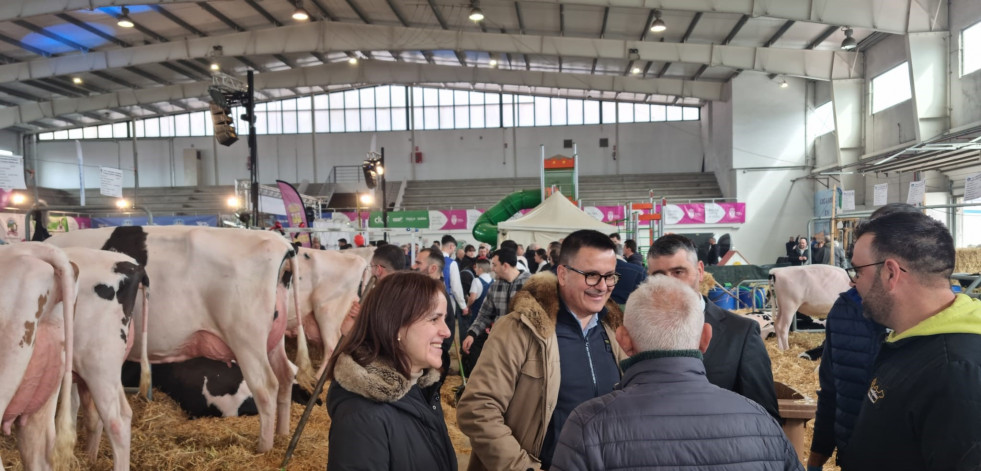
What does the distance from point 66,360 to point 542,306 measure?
2.49 meters

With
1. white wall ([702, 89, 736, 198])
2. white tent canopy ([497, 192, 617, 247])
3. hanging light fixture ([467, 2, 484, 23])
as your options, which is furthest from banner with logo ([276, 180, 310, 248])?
white wall ([702, 89, 736, 198])

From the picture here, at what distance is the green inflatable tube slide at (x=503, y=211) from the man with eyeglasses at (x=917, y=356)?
16.5 meters

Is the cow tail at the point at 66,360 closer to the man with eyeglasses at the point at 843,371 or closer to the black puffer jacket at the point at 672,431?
the black puffer jacket at the point at 672,431

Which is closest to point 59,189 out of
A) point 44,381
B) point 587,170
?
point 587,170

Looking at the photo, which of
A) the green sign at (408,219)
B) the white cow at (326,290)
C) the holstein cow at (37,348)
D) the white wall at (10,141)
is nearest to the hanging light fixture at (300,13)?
the green sign at (408,219)

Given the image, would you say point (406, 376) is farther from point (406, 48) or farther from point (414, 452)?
point (406, 48)

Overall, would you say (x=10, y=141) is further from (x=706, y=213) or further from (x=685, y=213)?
(x=706, y=213)

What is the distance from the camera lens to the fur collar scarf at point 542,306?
2490mm

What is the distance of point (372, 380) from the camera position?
184cm

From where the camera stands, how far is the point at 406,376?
77.3 inches

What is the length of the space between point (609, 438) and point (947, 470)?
910 millimetres

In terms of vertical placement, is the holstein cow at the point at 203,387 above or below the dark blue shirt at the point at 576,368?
below

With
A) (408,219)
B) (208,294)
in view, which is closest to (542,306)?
(208,294)

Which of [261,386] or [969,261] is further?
[969,261]
